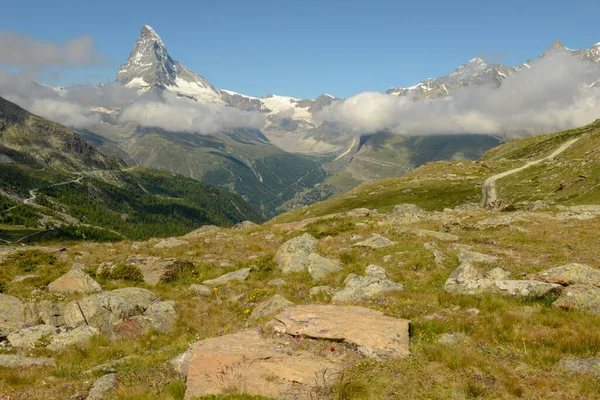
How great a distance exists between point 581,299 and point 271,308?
45.6ft

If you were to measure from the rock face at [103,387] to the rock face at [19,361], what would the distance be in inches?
143

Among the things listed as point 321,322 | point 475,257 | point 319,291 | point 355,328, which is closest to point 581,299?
point 475,257

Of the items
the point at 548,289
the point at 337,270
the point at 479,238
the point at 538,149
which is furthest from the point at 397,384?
the point at 538,149

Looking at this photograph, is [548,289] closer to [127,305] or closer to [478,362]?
[478,362]

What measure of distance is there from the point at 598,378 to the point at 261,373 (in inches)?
385

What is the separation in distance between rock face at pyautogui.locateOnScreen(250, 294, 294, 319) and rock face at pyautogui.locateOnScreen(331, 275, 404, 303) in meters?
2.86

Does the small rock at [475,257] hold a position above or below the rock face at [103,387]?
above

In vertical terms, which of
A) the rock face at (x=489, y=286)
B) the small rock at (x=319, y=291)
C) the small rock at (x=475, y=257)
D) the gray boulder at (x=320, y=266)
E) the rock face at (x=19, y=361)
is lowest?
the rock face at (x=19, y=361)

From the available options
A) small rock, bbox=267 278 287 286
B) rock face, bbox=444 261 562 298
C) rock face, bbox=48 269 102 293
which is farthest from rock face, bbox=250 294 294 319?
rock face, bbox=48 269 102 293

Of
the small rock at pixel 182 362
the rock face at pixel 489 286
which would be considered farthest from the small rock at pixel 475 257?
the small rock at pixel 182 362

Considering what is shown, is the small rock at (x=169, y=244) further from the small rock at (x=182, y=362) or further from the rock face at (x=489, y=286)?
the rock face at (x=489, y=286)

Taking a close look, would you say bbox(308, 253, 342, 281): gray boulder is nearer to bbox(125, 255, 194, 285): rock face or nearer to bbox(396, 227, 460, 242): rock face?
bbox(396, 227, 460, 242): rock face

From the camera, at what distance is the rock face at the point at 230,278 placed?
24.2 meters

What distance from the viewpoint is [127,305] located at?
18.4 meters
